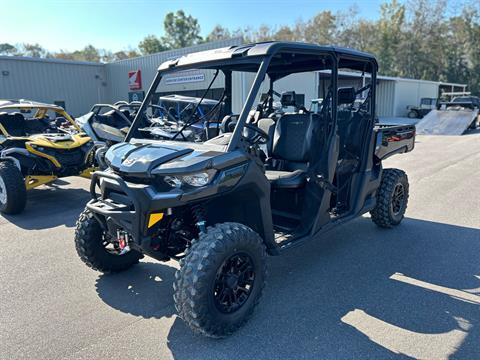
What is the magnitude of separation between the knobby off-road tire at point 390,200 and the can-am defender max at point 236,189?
1.02ft

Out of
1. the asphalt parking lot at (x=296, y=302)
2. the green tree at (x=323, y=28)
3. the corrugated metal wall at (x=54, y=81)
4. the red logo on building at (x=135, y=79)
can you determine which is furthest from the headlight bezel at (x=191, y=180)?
the green tree at (x=323, y=28)

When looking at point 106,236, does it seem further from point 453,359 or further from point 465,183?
point 465,183

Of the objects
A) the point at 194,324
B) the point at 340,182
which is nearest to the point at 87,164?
the point at 340,182

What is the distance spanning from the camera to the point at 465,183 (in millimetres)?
7641

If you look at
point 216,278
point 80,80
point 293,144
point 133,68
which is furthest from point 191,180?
point 80,80

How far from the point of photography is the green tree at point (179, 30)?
2389 inches

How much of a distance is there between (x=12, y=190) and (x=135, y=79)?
58.9ft

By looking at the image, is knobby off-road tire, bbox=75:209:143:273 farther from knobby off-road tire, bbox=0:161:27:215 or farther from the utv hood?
knobby off-road tire, bbox=0:161:27:215

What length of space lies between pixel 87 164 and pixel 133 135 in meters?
3.73

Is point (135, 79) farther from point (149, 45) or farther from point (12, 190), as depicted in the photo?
point (149, 45)

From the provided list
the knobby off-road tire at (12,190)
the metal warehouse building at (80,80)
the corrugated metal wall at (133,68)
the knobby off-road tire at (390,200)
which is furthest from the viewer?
the corrugated metal wall at (133,68)

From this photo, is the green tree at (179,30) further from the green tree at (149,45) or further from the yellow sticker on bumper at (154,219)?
the yellow sticker on bumper at (154,219)

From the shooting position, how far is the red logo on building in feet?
73.3

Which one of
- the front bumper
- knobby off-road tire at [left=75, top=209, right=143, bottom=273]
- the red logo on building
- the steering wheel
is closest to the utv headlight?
the front bumper
